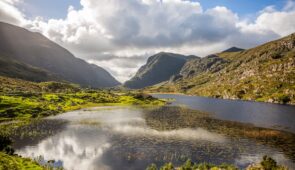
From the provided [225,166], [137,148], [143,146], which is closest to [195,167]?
[225,166]

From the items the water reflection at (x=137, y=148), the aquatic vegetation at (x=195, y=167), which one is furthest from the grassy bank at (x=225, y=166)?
the water reflection at (x=137, y=148)

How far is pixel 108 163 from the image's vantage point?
58.2 metres

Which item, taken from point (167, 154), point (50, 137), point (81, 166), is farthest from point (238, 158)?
point (50, 137)

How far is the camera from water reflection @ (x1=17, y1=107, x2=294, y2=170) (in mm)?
59812

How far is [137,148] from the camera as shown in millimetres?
71000

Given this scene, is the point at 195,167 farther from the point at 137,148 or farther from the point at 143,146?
the point at 143,146

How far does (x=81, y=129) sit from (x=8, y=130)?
27555 mm

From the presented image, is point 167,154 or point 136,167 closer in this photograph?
point 136,167

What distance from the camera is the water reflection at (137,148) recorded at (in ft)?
196

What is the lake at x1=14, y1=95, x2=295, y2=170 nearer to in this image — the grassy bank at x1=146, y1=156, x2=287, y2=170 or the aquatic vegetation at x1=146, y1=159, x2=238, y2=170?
the aquatic vegetation at x1=146, y1=159, x2=238, y2=170

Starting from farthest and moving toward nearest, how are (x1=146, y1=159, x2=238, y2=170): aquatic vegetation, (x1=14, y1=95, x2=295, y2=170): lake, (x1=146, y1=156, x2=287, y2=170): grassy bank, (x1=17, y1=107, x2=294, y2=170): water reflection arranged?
(x1=14, y1=95, x2=295, y2=170): lake < (x1=17, y1=107, x2=294, y2=170): water reflection < (x1=146, y1=159, x2=238, y2=170): aquatic vegetation < (x1=146, y1=156, x2=287, y2=170): grassy bank

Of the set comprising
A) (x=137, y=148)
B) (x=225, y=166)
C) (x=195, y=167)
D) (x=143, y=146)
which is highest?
(x=225, y=166)

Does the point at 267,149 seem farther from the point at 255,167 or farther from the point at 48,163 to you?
the point at 48,163

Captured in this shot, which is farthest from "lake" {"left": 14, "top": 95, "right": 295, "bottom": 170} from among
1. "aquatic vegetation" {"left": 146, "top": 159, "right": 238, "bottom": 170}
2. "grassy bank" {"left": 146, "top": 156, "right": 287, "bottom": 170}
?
"grassy bank" {"left": 146, "top": 156, "right": 287, "bottom": 170}
